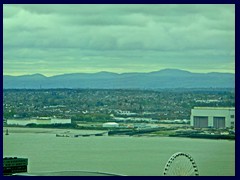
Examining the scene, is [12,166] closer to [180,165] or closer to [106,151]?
[180,165]

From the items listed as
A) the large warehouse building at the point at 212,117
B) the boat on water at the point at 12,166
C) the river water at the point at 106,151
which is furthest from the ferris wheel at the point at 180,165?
the boat on water at the point at 12,166

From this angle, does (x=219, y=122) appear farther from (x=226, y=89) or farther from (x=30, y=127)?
(x=30, y=127)

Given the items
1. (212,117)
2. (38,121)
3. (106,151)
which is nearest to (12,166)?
(38,121)

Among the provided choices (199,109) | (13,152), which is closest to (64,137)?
(13,152)

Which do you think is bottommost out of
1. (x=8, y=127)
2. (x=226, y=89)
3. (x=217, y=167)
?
(x=217, y=167)

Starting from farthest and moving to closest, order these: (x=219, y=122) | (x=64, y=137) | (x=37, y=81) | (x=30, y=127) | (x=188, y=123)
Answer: (x=64, y=137) → (x=30, y=127) → (x=188, y=123) → (x=37, y=81) → (x=219, y=122)

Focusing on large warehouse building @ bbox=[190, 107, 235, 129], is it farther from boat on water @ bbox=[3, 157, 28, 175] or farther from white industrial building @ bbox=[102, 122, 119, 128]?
boat on water @ bbox=[3, 157, 28, 175]
